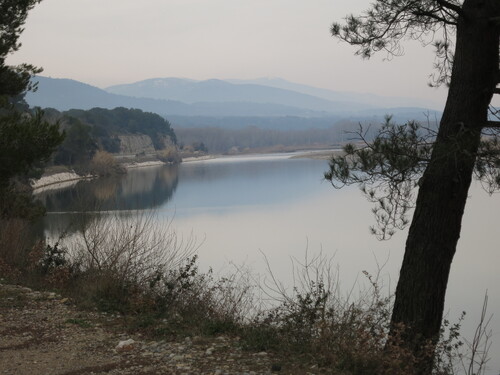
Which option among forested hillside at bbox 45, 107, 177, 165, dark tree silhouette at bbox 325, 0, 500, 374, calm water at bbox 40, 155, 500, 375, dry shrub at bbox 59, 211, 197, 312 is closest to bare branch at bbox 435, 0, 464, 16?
dark tree silhouette at bbox 325, 0, 500, 374

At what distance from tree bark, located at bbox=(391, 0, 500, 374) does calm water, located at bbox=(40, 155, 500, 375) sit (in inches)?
44.5

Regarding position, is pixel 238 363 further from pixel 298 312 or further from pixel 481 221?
pixel 481 221

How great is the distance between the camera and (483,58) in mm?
4566

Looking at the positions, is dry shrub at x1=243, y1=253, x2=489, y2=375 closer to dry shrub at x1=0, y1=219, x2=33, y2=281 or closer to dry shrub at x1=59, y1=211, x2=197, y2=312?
dry shrub at x1=59, y1=211, x2=197, y2=312

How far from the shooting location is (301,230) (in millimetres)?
18109

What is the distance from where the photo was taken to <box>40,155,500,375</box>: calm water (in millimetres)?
10859

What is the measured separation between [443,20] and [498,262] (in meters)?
9.55

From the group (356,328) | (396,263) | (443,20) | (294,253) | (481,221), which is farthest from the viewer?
(481,221)

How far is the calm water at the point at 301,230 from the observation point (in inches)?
428

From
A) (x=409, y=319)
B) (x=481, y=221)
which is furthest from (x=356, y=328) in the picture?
(x=481, y=221)

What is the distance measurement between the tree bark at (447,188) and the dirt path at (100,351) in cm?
115

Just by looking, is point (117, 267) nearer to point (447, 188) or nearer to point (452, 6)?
point (447, 188)

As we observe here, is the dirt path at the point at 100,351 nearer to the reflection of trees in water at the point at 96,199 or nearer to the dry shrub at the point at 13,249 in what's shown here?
the dry shrub at the point at 13,249

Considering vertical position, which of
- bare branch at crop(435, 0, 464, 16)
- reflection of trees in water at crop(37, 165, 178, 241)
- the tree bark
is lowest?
reflection of trees in water at crop(37, 165, 178, 241)
